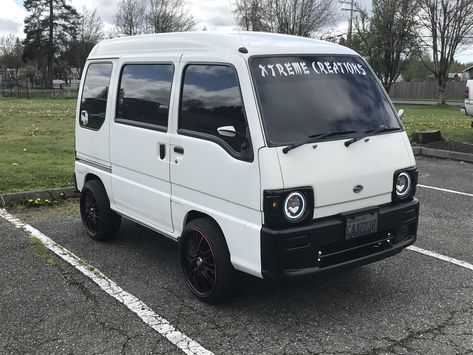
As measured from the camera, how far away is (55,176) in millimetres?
7910

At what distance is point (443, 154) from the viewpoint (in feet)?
34.2

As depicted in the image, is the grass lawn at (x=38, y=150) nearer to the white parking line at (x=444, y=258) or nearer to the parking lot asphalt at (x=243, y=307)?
the parking lot asphalt at (x=243, y=307)

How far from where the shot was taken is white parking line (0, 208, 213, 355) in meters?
3.37

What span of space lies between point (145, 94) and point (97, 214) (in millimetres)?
1561

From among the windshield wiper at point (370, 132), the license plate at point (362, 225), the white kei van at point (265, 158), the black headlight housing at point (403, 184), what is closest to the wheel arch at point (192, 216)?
the white kei van at point (265, 158)

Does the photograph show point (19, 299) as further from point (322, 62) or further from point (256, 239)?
point (322, 62)

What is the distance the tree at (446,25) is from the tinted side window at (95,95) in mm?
30817

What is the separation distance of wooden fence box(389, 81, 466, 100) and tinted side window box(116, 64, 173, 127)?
1776 inches

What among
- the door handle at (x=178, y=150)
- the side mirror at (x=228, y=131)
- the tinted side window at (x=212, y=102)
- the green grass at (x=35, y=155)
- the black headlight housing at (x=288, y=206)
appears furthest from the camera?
the green grass at (x=35, y=155)

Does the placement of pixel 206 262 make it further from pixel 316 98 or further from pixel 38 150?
pixel 38 150

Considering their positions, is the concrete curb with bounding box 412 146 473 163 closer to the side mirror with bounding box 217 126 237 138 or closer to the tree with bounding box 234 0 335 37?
the side mirror with bounding box 217 126 237 138

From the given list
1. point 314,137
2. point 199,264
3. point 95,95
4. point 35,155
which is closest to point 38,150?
point 35,155

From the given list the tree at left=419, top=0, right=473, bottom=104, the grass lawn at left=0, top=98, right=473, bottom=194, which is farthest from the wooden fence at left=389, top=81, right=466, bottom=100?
the grass lawn at left=0, top=98, right=473, bottom=194

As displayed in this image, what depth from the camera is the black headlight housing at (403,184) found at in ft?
13.0
